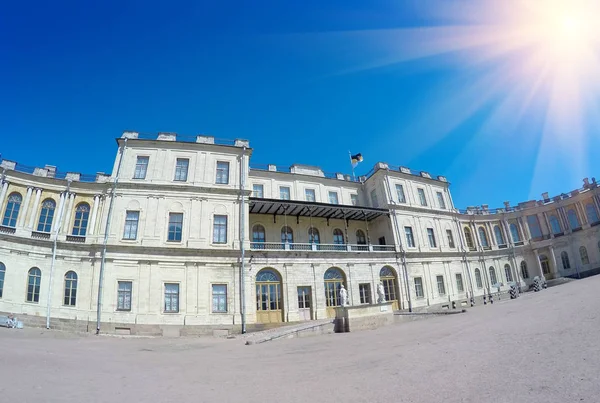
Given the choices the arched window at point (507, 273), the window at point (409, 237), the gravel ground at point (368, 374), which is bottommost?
the gravel ground at point (368, 374)

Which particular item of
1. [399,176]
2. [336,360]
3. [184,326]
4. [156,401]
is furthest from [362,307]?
[399,176]

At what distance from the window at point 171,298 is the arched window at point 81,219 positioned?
22.7 ft

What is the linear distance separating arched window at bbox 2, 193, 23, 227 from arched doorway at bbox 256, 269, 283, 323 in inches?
619

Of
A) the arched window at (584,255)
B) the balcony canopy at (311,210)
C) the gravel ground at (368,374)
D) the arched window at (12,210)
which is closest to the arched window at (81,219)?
the arched window at (12,210)

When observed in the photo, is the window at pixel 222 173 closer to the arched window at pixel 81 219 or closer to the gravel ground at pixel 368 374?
the arched window at pixel 81 219

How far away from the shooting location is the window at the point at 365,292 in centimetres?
2504

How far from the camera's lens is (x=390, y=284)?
88.5 feet

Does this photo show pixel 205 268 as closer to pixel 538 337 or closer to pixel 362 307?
pixel 362 307

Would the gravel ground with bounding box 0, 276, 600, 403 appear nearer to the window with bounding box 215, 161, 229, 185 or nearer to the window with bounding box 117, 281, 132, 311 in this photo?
the window with bounding box 117, 281, 132, 311

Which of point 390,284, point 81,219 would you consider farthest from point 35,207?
point 390,284

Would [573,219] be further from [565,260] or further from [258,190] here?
[258,190]

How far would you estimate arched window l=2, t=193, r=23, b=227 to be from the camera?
19.0m

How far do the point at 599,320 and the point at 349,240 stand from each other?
2092 cm

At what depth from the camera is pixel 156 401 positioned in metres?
4.96
